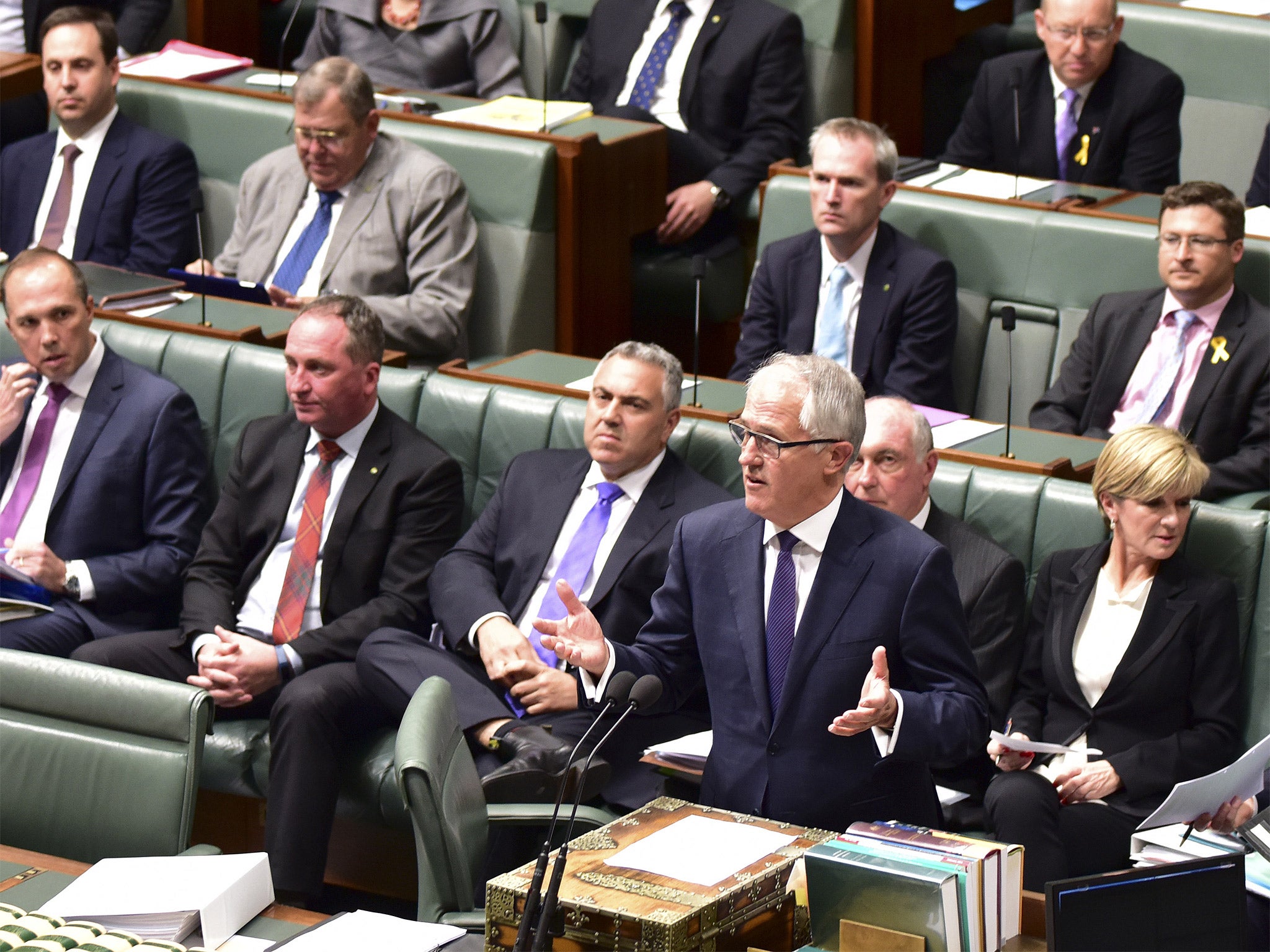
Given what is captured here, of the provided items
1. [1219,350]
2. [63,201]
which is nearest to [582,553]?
[1219,350]

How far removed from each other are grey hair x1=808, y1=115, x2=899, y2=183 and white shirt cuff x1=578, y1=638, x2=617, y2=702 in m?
1.63

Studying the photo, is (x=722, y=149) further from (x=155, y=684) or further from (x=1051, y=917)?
(x=1051, y=917)

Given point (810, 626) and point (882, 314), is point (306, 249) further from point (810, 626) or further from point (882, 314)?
point (810, 626)

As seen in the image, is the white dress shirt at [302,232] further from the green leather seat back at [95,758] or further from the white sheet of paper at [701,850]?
the white sheet of paper at [701,850]

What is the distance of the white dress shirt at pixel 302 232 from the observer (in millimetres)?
3902

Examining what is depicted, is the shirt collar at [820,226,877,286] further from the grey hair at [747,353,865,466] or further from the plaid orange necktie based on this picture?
the grey hair at [747,353,865,466]

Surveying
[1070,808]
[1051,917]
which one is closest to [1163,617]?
[1070,808]

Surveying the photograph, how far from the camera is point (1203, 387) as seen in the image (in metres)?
3.22

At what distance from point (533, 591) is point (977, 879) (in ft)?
4.47

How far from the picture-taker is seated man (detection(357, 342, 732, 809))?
2.79 m

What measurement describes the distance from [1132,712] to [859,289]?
126 centimetres

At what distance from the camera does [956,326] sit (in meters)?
3.65

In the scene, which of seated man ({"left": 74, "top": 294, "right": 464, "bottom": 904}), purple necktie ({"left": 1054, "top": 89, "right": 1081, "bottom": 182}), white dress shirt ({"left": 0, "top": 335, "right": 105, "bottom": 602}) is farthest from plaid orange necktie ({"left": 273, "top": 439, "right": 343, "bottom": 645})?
purple necktie ({"left": 1054, "top": 89, "right": 1081, "bottom": 182})

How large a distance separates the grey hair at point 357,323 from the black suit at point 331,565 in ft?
0.36
